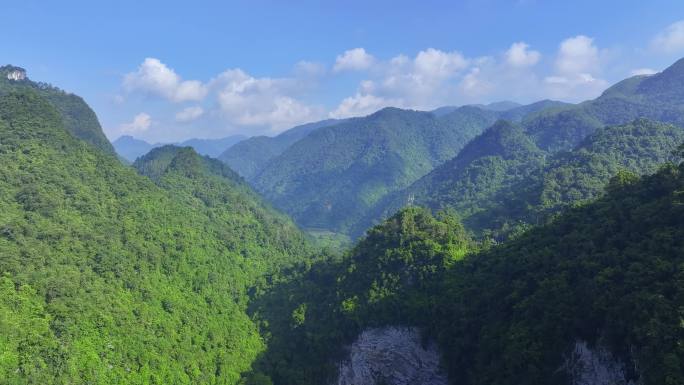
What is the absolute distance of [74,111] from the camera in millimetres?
125938

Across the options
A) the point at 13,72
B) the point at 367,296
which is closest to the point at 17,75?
the point at 13,72

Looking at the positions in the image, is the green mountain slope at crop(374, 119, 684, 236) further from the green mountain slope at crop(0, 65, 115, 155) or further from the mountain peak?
the mountain peak

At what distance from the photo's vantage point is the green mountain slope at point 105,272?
1757 inches

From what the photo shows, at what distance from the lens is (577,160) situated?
96.7 metres

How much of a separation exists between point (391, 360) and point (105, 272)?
113ft

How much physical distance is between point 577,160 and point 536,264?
63.2 m

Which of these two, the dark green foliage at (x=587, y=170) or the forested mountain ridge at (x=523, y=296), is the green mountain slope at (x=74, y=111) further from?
the dark green foliage at (x=587, y=170)

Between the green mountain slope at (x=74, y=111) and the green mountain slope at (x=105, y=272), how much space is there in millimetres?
33698

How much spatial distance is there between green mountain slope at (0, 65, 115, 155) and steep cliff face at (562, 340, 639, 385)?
355 ft

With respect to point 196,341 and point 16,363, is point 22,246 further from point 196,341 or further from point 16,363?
point 196,341

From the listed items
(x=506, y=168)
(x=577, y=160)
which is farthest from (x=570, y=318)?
(x=506, y=168)

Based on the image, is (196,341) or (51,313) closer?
(51,313)

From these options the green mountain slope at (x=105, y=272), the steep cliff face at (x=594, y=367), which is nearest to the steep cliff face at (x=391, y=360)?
the steep cliff face at (x=594, y=367)

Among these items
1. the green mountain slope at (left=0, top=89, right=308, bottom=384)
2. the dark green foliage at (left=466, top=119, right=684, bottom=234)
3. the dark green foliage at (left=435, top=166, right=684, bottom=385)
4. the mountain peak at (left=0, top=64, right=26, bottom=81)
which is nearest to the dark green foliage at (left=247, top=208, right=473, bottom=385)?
the dark green foliage at (left=435, top=166, right=684, bottom=385)
